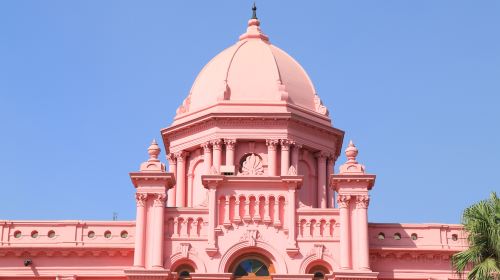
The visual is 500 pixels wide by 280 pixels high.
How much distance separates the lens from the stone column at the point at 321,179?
52844 millimetres

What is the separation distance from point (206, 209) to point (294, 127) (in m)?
8.48

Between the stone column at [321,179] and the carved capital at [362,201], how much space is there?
6.66m

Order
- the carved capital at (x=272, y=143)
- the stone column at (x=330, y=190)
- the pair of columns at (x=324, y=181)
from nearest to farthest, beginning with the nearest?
the carved capital at (x=272, y=143), the pair of columns at (x=324, y=181), the stone column at (x=330, y=190)

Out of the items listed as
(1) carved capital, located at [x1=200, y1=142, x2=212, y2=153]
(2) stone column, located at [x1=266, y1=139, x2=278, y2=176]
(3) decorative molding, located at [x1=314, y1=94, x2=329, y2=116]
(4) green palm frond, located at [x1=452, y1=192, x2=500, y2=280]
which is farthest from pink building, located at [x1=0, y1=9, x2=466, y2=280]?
(3) decorative molding, located at [x1=314, y1=94, x2=329, y2=116]

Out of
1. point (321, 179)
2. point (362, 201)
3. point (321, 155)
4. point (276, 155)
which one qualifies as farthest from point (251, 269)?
point (321, 155)

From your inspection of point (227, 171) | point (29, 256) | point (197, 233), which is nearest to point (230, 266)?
point (197, 233)

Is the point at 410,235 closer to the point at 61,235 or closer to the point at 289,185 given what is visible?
the point at 289,185

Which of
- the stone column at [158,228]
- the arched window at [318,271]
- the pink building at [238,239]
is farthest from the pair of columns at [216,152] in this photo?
the arched window at [318,271]

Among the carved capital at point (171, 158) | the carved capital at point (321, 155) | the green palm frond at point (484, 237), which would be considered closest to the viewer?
the green palm frond at point (484, 237)

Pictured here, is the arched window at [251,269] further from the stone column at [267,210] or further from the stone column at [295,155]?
the stone column at [295,155]

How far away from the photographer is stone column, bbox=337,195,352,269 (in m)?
45.0

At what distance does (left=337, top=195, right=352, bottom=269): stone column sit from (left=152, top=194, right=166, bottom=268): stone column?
24.6ft

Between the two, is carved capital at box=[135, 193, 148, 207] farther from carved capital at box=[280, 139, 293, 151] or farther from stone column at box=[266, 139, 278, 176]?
carved capital at box=[280, 139, 293, 151]

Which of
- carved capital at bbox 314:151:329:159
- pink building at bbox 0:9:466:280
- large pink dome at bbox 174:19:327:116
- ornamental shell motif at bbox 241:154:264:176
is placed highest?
large pink dome at bbox 174:19:327:116
